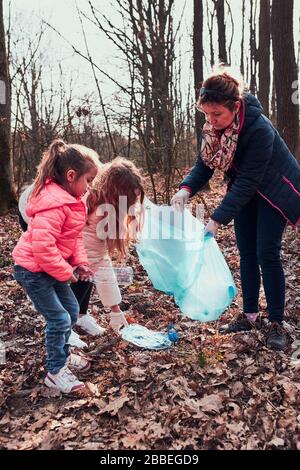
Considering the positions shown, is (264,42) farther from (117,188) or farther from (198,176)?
(117,188)

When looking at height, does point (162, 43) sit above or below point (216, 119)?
above

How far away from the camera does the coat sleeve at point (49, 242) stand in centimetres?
261

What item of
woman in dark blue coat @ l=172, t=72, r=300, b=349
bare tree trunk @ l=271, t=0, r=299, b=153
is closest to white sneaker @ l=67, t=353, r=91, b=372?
woman in dark blue coat @ l=172, t=72, r=300, b=349

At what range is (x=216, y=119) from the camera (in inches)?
118

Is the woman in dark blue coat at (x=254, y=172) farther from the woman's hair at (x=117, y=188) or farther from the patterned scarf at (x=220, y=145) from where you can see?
the woman's hair at (x=117, y=188)

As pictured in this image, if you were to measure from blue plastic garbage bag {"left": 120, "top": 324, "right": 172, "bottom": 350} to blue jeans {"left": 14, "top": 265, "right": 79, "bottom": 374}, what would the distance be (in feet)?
2.37

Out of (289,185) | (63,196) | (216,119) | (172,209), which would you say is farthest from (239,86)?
(63,196)

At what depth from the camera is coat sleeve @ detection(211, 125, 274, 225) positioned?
2996 millimetres

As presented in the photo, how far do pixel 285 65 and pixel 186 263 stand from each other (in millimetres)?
4855

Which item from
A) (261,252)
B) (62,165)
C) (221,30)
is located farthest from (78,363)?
(221,30)

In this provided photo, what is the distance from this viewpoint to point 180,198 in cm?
340

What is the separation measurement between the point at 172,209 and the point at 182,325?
1.00 m

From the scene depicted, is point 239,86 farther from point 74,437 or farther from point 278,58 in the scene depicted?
point 278,58
